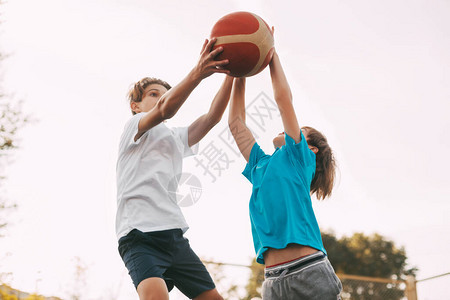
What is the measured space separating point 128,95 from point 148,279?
64.4 inches

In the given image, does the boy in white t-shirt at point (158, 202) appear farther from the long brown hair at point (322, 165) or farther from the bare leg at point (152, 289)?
the long brown hair at point (322, 165)

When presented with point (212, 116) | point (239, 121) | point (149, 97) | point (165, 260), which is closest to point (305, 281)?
point (165, 260)

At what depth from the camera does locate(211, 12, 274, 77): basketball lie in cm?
270

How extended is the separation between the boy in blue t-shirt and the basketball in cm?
22

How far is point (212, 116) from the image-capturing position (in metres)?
3.41

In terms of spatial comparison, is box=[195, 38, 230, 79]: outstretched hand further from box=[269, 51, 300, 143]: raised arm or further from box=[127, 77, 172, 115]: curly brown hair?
box=[127, 77, 172, 115]: curly brown hair

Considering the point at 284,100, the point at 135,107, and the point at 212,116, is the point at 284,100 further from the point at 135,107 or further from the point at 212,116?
the point at 135,107

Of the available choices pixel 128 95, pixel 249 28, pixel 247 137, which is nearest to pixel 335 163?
pixel 247 137

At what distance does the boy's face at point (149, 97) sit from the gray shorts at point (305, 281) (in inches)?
60.9

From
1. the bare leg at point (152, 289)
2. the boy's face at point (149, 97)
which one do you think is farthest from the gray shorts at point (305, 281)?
the boy's face at point (149, 97)

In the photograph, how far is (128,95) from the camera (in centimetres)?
370

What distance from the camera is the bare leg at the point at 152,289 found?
257 cm

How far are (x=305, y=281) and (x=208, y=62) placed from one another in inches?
54.8

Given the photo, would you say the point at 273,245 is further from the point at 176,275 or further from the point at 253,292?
the point at 253,292
